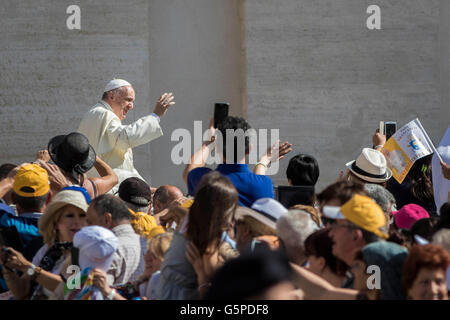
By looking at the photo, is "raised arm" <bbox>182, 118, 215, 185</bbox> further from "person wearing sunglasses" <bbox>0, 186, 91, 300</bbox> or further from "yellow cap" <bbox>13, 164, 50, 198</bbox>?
"yellow cap" <bbox>13, 164, 50, 198</bbox>

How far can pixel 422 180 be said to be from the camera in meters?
6.64

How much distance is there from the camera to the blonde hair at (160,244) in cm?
433

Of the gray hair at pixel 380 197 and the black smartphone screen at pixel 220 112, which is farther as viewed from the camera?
the black smartphone screen at pixel 220 112

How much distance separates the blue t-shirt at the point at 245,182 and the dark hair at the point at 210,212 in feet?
3.75

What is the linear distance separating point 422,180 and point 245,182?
2105 mm

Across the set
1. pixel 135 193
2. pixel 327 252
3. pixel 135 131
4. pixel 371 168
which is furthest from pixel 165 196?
pixel 327 252

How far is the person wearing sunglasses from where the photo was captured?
4199mm

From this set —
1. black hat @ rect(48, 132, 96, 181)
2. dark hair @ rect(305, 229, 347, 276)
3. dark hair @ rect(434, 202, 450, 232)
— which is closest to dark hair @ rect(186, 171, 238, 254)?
dark hair @ rect(305, 229, 347, 276)

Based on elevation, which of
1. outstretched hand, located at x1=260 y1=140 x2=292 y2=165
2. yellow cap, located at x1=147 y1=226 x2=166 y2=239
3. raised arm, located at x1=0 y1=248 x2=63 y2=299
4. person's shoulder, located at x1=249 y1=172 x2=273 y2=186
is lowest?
raised arm, located at x1=0 y1=248 x2=63 y2=299

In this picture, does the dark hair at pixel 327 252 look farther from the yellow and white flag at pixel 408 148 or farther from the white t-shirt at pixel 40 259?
the yellow and white flag at pixel 408 148

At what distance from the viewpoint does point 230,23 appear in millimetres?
10609

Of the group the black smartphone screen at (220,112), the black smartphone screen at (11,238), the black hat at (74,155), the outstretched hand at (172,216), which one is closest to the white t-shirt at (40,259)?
the black smartphone screen at (11,238)

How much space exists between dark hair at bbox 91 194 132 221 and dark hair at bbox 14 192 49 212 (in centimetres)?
56
